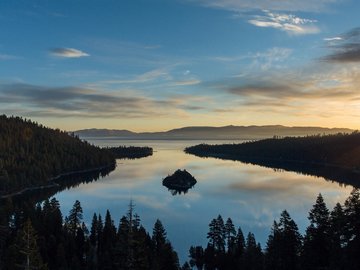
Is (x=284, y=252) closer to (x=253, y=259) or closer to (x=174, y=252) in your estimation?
(x=253, y=259)

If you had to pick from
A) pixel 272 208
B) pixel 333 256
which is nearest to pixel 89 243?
pixel 333 256

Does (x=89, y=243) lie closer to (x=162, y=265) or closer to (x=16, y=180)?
(x=162, y=265)

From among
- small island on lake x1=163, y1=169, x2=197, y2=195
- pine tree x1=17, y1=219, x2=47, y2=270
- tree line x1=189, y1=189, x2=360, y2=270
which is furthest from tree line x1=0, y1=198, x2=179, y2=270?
small island on lake x1=163, y1=169, x2=197, y2=195

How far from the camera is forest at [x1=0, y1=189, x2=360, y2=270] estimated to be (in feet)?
142

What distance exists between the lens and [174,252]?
65625 millimetres

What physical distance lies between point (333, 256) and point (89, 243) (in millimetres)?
47050

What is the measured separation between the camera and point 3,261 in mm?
60156

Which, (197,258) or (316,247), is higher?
(316,247)

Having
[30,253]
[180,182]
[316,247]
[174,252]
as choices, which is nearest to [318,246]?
[316,247]

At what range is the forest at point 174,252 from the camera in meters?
43.4

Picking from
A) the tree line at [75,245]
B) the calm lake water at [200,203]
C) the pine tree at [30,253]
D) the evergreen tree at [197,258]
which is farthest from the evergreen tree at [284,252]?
the pine tree at [30,253]

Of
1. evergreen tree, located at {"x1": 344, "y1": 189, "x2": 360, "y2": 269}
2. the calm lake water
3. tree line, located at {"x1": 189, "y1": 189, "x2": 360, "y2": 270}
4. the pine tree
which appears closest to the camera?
the pine tree

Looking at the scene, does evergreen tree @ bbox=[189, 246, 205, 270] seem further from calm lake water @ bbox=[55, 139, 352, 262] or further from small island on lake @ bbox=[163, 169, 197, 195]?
small island on lake @ bbox=[163, 169, 197, 195]

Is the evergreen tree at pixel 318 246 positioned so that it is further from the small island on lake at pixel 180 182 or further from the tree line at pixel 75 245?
the small island on lake at pixel 180 182
